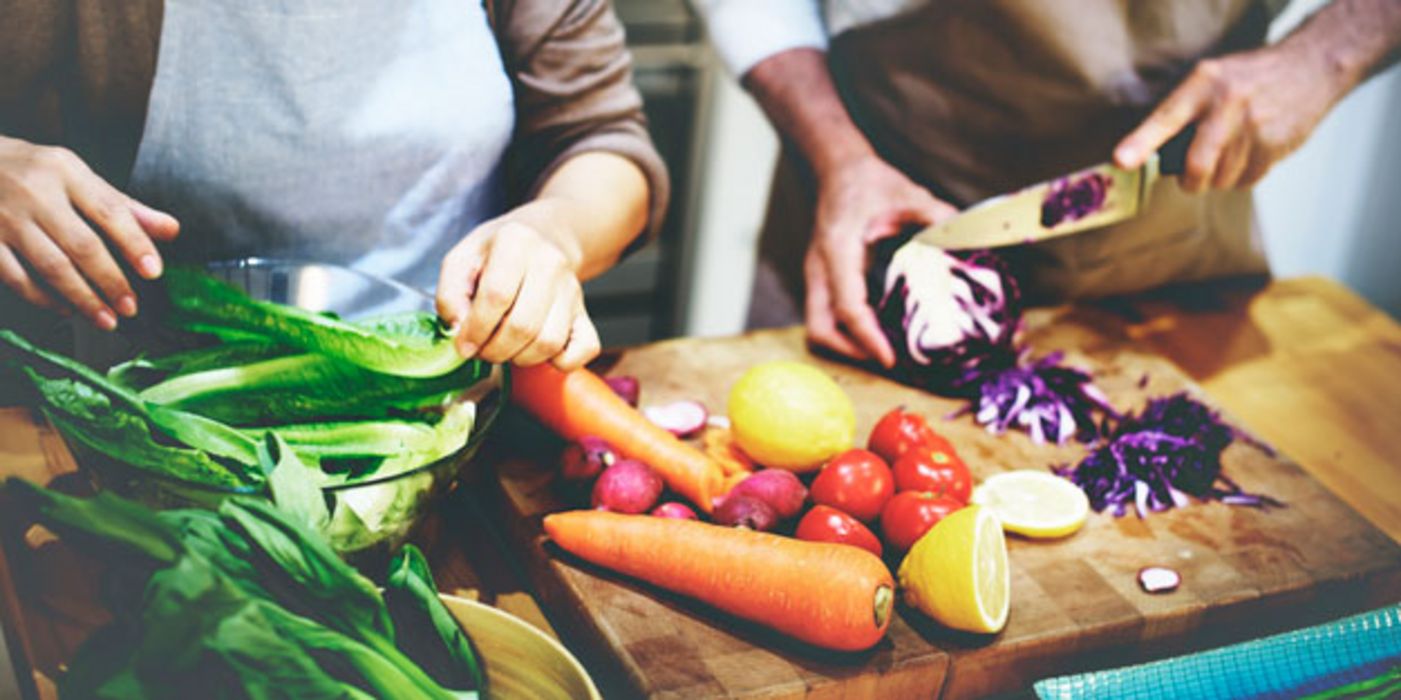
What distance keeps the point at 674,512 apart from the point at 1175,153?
31.8 inches

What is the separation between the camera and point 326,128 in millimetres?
1060

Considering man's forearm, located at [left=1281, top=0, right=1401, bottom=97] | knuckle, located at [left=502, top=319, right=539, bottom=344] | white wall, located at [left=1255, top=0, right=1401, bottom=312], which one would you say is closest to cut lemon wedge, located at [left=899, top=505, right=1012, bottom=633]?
knuckle, located at [left=502, top=319, right=539, bottom=344]

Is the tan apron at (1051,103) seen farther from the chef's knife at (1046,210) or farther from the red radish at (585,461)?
the red radish at (585,461)

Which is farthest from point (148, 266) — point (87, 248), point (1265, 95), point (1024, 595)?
point (1265, 95)

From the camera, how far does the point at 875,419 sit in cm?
133

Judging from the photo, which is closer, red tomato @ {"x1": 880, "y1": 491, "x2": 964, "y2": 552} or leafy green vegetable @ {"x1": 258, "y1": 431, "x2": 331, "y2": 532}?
leafy green vegetable @ {"x1": 258, "y1": 431, "x2": 331, "y2": 532}

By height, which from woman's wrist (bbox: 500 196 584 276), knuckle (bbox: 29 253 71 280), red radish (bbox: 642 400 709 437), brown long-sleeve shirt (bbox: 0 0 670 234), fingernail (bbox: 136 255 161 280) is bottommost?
red radish (bbox: 642 400 709 437)

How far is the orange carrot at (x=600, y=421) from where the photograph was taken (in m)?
1.15

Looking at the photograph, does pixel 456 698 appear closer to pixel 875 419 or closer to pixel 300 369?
pixel 300 369

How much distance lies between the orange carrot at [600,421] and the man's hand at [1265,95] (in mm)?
639

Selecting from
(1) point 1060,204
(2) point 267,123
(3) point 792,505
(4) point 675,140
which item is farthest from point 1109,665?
(4) point 675,140

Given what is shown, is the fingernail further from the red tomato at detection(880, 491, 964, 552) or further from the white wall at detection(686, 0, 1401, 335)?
the white wall at detection(686, 0, 1401, 335)

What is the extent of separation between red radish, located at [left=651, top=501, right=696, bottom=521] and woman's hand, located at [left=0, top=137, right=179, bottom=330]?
448mm

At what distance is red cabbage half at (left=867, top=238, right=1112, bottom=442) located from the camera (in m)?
1.36
